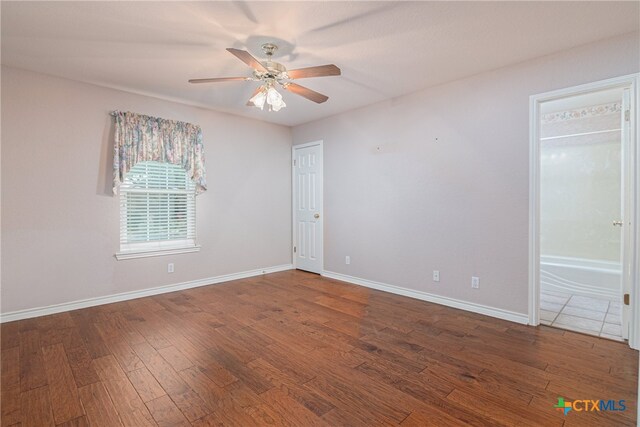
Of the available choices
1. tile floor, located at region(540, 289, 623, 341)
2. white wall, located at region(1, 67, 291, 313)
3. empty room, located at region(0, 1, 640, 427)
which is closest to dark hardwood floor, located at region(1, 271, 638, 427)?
empty room, located at region(0, 1, 640, 427)

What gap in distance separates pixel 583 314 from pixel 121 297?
5.31 meters

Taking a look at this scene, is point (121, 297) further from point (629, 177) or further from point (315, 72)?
point (629, 177)

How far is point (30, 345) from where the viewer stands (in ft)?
8.48

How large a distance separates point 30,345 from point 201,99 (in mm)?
3114

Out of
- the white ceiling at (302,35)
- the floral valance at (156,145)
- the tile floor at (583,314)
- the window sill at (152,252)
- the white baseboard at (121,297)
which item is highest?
the white ceiling at (302,35)

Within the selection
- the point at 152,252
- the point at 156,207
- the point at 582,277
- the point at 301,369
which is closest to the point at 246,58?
the point at 301,369

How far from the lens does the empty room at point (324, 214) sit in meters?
2.04

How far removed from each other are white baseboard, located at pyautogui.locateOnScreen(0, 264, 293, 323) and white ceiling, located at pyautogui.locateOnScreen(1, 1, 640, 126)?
249cm

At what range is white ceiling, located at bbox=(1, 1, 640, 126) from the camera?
2172 millimetres

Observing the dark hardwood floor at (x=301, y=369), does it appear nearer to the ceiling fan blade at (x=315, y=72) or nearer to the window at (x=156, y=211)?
the window at (x=156, y=211)

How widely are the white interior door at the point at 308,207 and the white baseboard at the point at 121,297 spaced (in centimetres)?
60

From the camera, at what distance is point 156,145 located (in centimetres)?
393

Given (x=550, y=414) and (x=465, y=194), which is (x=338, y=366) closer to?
(x=550, y=414)

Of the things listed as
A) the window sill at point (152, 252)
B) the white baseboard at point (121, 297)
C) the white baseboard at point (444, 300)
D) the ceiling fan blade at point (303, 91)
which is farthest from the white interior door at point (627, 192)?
the window sill at point (152, 252)
